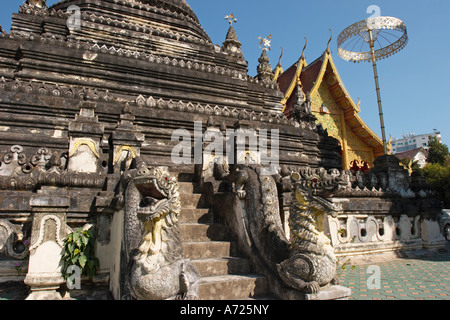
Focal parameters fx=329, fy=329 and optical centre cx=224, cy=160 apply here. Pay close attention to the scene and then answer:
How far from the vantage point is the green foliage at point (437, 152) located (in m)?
30.0

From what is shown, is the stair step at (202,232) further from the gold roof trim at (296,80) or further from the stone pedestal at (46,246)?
the gold roof trim at (296,80)

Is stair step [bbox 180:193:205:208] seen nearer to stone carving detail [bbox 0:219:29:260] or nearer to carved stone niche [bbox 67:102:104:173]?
carved stone niche [bbox 67:102:104:173]

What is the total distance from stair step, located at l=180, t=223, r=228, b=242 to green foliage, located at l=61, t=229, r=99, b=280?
130cm

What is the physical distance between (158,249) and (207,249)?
4.95 feet

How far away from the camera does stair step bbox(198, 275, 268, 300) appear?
3.89m

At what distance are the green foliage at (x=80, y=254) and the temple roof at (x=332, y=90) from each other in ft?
55.8

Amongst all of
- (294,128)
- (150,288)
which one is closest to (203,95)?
(294,128)

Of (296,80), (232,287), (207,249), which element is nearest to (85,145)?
(207,249)

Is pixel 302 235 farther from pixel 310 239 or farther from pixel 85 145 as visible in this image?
pixel 85 145

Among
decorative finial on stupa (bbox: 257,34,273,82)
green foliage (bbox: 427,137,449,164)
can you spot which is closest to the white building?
green foliage (bbox: 427,137,449,164)

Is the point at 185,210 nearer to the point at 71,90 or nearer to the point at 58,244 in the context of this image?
the point at 58,244

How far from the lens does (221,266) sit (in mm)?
4418

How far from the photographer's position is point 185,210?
17.9 feet

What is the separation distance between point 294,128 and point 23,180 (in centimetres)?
832
